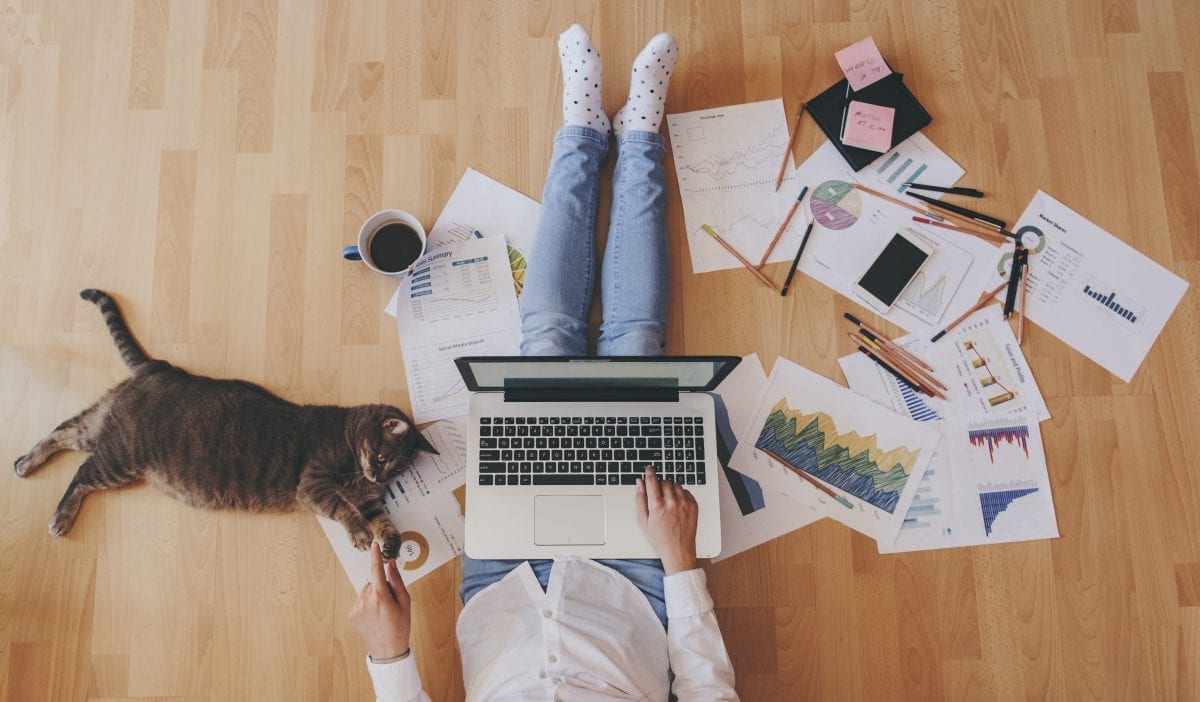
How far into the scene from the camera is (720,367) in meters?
1.09

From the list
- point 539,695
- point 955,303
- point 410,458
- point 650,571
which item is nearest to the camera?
point 539,695

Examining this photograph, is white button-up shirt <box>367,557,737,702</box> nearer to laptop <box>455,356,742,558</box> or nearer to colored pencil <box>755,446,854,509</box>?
laptop <box>455,356,742,558</box>

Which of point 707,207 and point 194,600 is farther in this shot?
point 707,207

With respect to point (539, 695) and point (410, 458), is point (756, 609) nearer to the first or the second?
point (539, 695)

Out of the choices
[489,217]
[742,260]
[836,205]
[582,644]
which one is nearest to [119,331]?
[489,217]

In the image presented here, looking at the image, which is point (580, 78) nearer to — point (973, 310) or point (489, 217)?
point (489, 217)

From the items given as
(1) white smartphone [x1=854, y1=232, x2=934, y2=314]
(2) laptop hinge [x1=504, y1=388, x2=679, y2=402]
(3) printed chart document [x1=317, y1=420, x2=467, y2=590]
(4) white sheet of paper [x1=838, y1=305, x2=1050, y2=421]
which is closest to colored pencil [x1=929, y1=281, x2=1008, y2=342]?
(4) white sheet of paper [x1=838, y1=305, x2=1050, y2=421]

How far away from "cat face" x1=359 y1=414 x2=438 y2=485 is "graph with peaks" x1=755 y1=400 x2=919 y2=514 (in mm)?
670

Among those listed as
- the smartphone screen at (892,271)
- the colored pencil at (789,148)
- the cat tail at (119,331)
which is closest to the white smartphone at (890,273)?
the smartphone screen at (892,271)

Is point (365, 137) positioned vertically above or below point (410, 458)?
above

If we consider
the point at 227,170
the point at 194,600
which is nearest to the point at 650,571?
the point at 194,600

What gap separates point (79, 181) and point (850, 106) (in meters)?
1.62

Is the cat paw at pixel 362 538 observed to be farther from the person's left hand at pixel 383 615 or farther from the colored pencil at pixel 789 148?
the colored pencil at pixel 789 148

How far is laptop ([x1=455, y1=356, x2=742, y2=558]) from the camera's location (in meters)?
1.21
